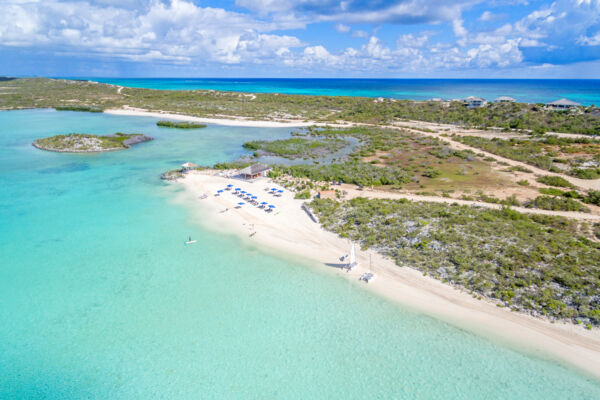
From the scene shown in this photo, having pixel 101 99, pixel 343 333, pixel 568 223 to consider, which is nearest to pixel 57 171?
pixel 343 333

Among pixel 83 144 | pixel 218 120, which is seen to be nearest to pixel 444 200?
pixel 83 144

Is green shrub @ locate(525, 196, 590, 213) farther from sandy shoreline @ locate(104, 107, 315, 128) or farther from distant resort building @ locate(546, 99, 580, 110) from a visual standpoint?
distant resort building @ locate(546, 99, 580, 110)

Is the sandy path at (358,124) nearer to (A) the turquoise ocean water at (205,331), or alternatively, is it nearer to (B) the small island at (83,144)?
(B) the small island at (83,144)

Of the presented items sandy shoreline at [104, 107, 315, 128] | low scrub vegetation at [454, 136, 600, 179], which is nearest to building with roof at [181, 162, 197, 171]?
sandy shoreline at [104, 107, 315, 128]

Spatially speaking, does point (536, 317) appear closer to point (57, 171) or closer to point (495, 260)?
point (495, 260)

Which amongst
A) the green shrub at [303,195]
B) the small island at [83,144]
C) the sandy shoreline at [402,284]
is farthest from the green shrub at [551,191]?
the small island at [83,144]
